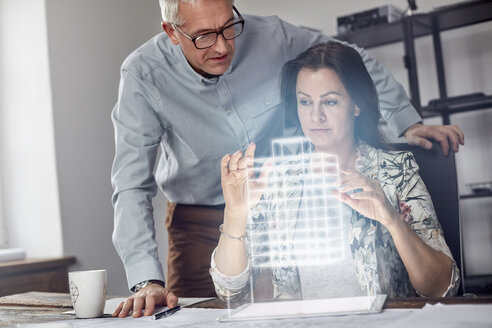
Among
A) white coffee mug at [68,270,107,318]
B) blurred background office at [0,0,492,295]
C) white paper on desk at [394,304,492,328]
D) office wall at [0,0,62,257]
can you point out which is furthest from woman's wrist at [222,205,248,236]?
office wall at [0,0,62,257]

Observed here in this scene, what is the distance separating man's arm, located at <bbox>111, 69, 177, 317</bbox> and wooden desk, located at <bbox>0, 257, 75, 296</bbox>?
878 mm

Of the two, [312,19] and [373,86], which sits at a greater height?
[312,19]

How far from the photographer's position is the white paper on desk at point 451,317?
0.72 m

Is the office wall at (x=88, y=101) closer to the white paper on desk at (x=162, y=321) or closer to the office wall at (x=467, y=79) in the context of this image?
the office wall at (x=467, y=79)

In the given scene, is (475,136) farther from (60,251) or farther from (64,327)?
(64,327)

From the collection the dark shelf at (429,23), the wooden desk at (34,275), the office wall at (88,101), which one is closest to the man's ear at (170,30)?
the office wall at (88,101)

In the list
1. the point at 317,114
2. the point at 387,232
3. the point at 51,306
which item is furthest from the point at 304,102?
the point at 51,306

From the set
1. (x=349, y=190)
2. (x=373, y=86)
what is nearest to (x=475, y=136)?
(x=373, y=86)

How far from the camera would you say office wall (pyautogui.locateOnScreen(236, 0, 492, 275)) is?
7.09 ft

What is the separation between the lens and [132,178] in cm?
133

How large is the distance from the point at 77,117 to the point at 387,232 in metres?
1.58

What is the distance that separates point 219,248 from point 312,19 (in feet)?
5.58

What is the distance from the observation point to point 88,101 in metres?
2.25

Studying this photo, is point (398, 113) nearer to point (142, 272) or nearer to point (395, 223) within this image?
point (395, 223)
